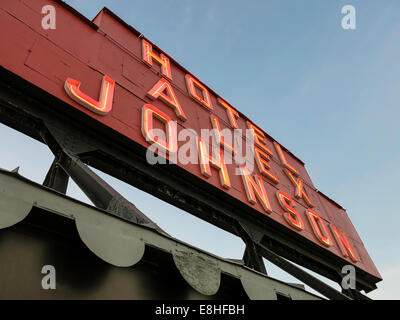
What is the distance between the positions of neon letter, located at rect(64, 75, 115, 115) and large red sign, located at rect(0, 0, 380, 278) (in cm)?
1

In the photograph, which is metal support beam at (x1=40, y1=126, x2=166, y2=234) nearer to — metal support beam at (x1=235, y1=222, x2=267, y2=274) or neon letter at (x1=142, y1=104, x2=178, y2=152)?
neon letter at (x1=142, y1=104, x2=178, y2=152)

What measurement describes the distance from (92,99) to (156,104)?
154cm

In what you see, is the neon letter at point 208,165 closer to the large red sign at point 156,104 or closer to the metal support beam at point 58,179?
the large red sign at point 156,104

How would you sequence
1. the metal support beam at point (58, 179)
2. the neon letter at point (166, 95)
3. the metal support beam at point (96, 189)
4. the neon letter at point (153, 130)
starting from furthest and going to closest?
the neon letter at point (166, 95) < the neon letter at point (153, 130) < the metal support beam at point (58, 179) < the metal support beam at point (96, 189)

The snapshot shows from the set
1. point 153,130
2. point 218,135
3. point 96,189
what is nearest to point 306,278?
point 218,135

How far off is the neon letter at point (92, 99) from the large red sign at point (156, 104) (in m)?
0.01

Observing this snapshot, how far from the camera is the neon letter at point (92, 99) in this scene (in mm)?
4445

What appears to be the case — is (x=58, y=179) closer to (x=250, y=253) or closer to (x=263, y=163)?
(x=250, y=253)

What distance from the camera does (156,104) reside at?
19.8 feet

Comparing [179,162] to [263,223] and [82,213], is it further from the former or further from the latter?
[82,213]

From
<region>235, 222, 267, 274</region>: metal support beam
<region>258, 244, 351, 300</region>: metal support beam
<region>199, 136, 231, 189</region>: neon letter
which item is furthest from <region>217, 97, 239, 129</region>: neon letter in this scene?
<region>258, 244, 351, 300</region>: metal support beam

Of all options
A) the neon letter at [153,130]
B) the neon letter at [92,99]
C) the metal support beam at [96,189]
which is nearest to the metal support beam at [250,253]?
the neon letter at [153,130]
